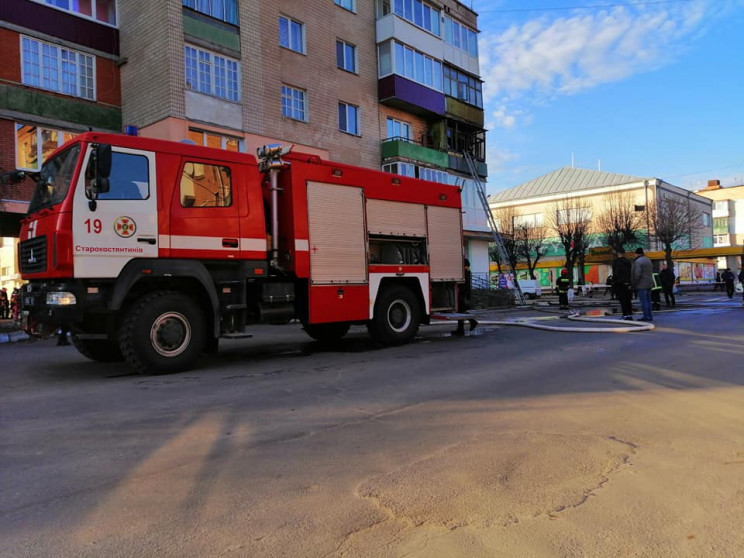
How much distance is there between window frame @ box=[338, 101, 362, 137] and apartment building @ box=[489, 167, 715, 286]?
29.8m

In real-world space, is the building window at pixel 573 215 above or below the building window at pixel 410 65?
below

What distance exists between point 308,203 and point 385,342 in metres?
2.99

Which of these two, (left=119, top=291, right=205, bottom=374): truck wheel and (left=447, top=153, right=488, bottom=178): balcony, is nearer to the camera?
(left=119, top=291, right=205, bottom=374): truck wheel

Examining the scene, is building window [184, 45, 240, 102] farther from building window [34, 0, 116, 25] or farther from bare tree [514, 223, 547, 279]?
bare tree [514, 223, 547, 279]

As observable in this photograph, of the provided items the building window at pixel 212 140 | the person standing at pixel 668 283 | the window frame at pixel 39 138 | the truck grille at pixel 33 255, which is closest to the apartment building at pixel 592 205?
the person standing at pixel 668 283

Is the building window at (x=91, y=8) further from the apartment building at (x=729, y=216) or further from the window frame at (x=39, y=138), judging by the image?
the apartment building at (x=729, y=216)

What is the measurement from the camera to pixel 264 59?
68.9 ft

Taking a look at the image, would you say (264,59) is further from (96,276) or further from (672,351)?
(672,351)

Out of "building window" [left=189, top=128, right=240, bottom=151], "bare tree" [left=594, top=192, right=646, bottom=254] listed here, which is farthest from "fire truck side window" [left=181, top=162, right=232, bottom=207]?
"bare tree" [left=594, top=192, right=646, bottom=254]

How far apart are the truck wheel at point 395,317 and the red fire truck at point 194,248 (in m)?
0.03

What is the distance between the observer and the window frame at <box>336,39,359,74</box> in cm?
2460

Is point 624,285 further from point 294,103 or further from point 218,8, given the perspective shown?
point 218,8

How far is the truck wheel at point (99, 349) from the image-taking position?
8242mm

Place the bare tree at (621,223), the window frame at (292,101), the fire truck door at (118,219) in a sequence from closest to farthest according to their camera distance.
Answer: the fire truck door at (118,219)
the window frame at (292,101)
the bare tree at (621,223)
